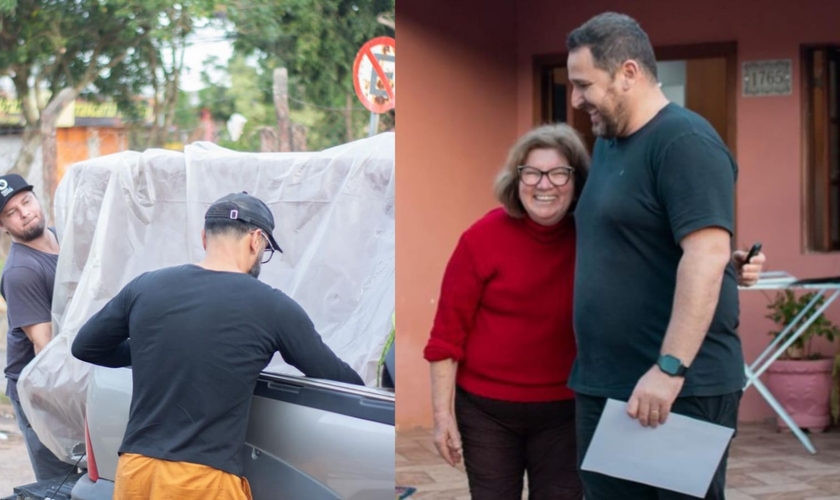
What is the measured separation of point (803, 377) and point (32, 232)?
475 centimetres

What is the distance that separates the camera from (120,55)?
3.38m

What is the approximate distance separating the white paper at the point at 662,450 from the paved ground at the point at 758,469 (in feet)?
9.30

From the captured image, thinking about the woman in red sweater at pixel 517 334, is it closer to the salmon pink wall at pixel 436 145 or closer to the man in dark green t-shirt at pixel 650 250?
the man in dark green t-shirt at pixel 650 250

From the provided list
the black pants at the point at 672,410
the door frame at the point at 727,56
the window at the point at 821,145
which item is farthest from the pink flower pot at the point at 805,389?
the black pants at the point at 672,410

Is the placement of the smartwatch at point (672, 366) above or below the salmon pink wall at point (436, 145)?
below

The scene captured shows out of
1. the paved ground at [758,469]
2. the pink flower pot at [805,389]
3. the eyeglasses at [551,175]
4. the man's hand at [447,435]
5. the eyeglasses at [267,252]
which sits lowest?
the paved ground at [758,469]

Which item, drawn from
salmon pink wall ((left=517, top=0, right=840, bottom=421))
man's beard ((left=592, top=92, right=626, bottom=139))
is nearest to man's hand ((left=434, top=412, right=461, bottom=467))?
man's beard ((left=592, top=92, right=626, bottom=139))

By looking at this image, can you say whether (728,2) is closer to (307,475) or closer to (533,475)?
(533,475)

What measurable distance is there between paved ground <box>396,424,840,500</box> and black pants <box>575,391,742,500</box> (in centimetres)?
266

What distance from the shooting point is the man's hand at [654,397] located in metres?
2.47

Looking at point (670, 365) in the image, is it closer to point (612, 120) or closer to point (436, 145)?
point (612, 120)

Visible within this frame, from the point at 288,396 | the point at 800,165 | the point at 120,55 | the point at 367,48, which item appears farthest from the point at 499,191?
the point at 800,165

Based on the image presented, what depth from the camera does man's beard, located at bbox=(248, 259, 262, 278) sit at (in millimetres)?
2975

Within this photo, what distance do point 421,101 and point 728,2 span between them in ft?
6.55
